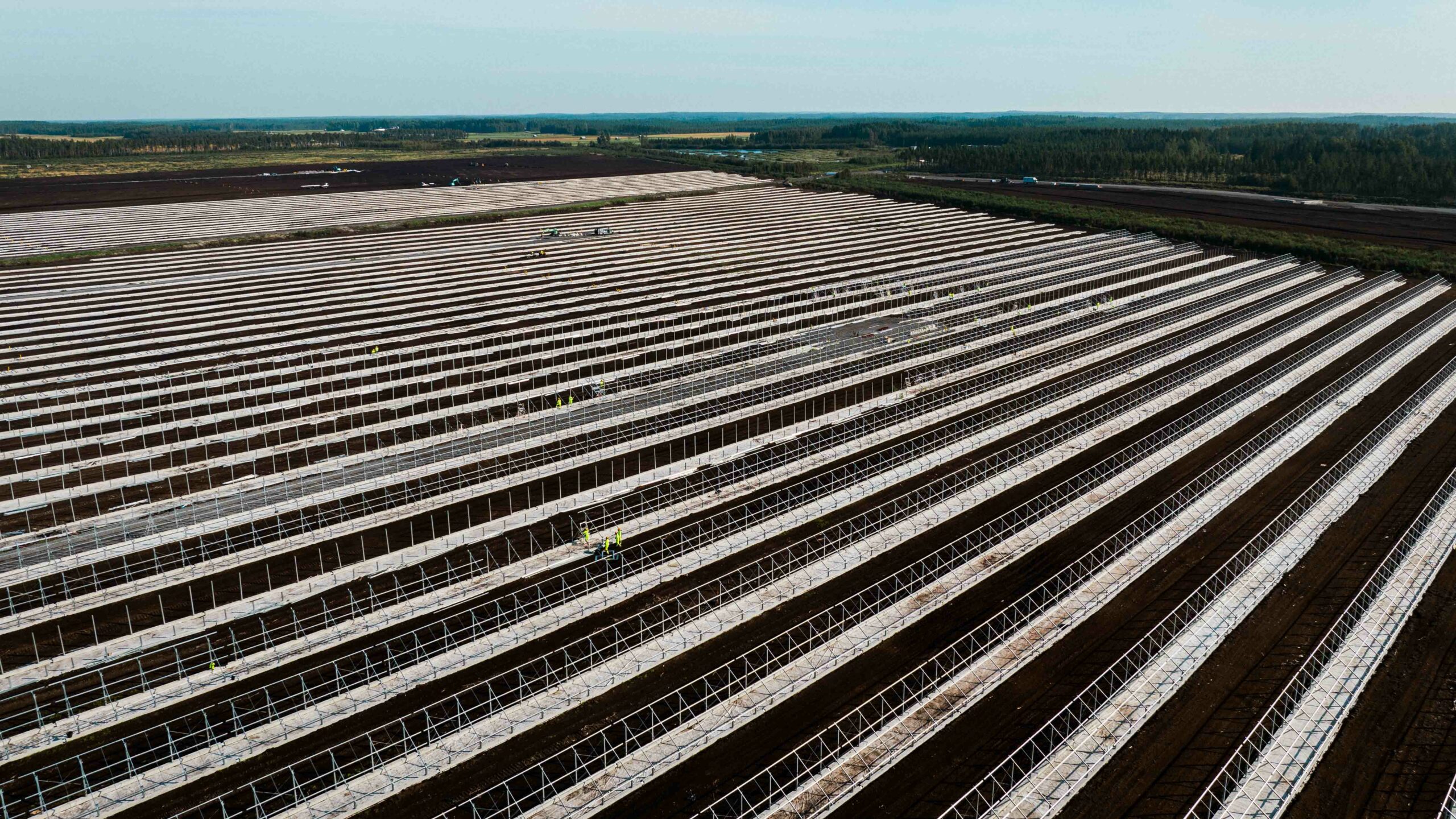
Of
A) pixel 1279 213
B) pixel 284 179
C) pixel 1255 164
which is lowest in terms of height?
pixel 1279 213

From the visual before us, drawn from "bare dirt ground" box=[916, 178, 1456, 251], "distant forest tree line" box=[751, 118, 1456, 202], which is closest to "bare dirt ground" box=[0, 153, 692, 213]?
"distant forest tree line" box=[751, 118, 1456, 202]

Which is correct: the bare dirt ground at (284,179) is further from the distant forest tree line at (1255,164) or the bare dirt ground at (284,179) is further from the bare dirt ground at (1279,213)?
the bare dirt ground at (1279,213)

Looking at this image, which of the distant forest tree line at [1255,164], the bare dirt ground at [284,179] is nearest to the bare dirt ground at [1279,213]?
the distant forest tree line at [1255,164]

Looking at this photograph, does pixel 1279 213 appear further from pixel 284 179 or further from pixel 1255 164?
pixel 284 179

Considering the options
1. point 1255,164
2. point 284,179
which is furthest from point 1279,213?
point 284,179

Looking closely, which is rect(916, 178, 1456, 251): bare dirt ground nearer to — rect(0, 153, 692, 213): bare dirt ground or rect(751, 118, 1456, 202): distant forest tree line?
rect(751, 118, 1456, 202): distant forest tree line

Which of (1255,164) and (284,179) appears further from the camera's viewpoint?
(1255,164)
